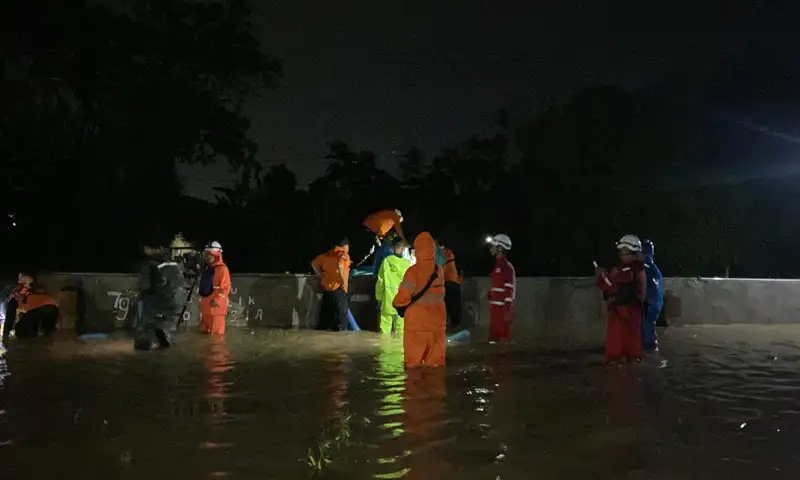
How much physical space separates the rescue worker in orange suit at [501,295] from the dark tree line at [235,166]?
40.9 ft

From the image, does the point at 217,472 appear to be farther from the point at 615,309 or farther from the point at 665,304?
the point at 665,304

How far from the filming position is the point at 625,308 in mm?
11195

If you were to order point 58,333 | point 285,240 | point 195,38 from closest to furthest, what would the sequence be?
1. point 58,333
2. point 195,38
3. point 285,240

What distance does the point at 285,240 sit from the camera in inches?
1250

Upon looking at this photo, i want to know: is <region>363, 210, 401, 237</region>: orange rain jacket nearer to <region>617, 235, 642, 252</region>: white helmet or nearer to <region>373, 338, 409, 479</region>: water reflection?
<region>373, 338, 409, 479</region>: water reflection

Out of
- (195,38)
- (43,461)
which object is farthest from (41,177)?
(43,461)

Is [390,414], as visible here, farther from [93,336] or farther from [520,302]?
[520,302]

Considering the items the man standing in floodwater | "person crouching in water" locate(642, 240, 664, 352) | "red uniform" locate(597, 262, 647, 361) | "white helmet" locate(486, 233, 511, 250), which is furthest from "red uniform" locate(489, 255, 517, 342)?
the man standing in floodwater

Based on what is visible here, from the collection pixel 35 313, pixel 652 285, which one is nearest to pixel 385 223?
pixel 652 285

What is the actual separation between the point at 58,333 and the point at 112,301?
1196mm

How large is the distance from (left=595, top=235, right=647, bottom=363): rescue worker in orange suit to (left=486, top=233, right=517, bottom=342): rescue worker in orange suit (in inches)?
101

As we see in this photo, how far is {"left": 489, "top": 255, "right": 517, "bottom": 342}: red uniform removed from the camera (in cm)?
1371

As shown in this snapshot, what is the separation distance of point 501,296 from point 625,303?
2806 mm

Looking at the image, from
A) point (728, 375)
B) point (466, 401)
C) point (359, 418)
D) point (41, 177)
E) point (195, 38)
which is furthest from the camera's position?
point (195, 38)
